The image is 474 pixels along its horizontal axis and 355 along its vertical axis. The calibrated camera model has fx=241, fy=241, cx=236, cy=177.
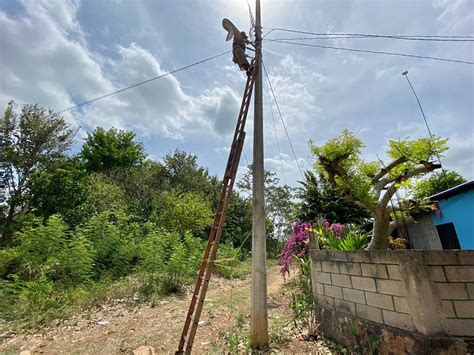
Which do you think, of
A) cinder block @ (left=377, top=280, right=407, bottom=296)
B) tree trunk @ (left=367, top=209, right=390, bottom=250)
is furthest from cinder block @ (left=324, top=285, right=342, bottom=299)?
tree trunk @ (left=367, top=209, right=390, bottom=250)

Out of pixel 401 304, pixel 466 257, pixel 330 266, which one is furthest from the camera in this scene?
pixel 330 266

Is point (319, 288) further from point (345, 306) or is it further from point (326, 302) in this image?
point (345, 306)

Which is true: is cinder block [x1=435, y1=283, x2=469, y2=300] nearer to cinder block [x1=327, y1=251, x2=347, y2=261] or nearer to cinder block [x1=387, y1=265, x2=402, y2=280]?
cinder block [x1=387, y1=265, x2=402, y2=280]

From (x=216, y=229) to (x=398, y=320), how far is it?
2384 millimetres

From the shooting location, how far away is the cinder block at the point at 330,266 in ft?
11.4

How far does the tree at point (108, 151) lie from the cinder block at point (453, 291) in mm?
19530

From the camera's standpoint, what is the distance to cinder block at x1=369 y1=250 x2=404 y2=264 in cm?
259

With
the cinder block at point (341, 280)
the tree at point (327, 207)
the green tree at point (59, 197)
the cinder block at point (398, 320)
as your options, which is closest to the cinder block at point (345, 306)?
the cinder block at point (341, 280)

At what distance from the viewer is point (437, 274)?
2.40 metres

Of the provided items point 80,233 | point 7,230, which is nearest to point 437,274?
point 80,233

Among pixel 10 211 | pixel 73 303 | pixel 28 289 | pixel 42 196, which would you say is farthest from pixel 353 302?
pixel 10 211

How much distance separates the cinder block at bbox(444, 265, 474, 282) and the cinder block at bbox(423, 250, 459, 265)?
2.3 inches

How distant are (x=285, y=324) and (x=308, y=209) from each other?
666cm

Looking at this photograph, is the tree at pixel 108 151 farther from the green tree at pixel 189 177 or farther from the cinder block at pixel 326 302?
the cinder block at pixel 326 302
